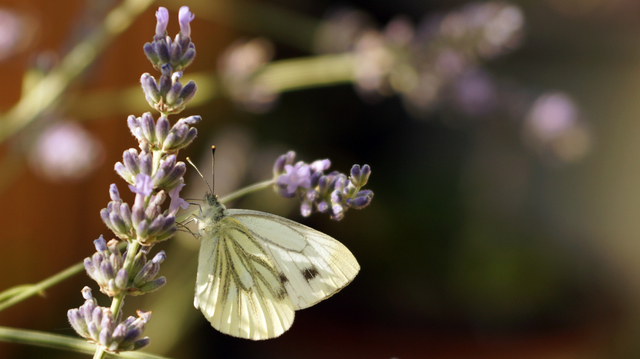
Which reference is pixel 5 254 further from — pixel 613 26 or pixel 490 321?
pixel 613 26

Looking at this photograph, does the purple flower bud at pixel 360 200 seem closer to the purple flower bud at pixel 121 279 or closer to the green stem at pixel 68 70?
the purple flower bud at pixel 121 279

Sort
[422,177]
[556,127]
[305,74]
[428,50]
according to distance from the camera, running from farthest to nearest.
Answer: [422,177] < [556,127] < [428,50] < [305,74]

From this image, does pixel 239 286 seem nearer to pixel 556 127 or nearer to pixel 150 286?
pixel 150 286

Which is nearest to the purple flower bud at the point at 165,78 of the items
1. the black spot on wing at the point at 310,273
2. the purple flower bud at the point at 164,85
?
the purple flower bud at the point at 164,85

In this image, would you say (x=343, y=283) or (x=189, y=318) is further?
(x=189, y=318)

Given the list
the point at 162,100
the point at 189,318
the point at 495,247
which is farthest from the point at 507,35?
the point at 495,247

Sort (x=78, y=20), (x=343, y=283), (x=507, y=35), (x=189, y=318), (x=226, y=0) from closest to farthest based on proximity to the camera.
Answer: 1. (x=343, y=283)
2. (x=78, y=20)
3. (x=507, y=35)
4. (x=189, y=318)
5. (x=226, y=0)

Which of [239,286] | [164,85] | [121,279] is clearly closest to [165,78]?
[164,85]
